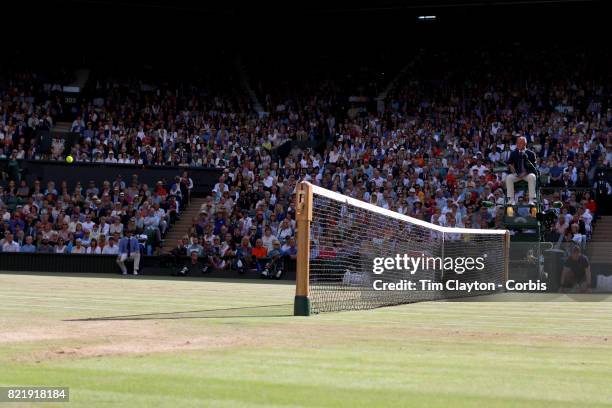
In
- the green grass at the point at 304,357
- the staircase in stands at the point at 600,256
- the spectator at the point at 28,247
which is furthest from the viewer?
the spectator at the point at 28,247

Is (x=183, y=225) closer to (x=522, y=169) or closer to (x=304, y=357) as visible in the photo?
(x=522, y=169)

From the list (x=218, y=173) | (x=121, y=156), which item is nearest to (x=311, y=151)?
(x=218, y=173)

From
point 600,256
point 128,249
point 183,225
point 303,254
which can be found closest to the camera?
point 303,254

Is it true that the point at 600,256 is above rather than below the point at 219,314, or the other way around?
above

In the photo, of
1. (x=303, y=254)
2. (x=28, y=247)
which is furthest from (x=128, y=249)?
(x=303, y=254)

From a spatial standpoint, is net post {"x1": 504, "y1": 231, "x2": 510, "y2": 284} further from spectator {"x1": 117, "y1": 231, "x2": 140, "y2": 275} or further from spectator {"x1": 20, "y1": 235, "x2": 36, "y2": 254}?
spectator {"x1": 20, "y1": 235, "x2": 36, "y2": 254}

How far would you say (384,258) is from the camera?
63.3 ft

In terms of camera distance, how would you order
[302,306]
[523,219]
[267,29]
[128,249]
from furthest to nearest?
[267,29]
[128,249]
[523,219]
[302,306]

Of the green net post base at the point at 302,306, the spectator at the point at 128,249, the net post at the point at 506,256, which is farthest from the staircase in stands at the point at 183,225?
the green net post base at the point at 302,306

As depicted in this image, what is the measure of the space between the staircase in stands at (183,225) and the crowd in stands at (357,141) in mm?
900

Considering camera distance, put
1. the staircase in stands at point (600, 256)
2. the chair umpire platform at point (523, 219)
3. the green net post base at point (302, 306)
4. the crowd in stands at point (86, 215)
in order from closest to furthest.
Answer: the green net post base at point (302, 306) < the chair umpire platform at point (523, 219) < the staircase in stands at point (600, 256) < the crowd in stands at point (86, 215)

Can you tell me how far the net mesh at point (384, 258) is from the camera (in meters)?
16.8

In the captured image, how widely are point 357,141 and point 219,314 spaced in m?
29.1

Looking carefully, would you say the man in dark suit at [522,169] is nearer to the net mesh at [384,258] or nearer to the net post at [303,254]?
the net mesh at [384,258]
